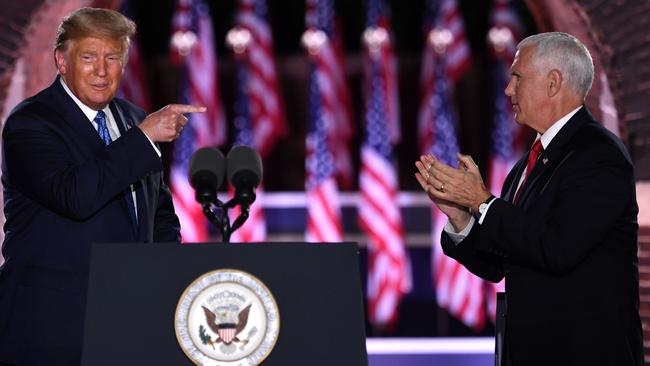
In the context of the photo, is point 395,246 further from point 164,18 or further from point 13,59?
point 13,59

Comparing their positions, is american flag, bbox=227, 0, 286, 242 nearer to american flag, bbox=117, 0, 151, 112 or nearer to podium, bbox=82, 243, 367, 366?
american flag, bbox=117, 0, 151, 112

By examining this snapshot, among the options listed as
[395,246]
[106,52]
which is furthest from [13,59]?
[395,246]

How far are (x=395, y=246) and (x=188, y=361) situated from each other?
6.04 metres

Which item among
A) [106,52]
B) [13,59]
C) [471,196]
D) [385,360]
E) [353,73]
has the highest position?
[353,73]

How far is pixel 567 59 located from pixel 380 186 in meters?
5.45

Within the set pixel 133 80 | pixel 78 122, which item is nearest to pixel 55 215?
pixel 78 122

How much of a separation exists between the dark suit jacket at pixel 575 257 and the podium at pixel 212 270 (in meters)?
0.46

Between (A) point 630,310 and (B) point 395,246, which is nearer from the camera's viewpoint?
(A) point 630,310

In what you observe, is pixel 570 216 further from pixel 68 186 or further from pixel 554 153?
pixel 68 186

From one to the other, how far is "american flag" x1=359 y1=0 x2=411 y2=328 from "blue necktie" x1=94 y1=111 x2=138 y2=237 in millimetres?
5567

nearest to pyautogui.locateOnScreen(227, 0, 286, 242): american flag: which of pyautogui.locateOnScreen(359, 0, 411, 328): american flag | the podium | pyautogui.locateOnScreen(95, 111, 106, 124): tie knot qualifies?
Answer: pyautogui.locateOnScreen(359, 0, 411, 328): american flag

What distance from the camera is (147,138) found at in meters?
2.06

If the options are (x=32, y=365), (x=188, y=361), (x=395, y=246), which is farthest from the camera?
(x=395, y=246)

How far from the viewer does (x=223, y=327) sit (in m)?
1.83
